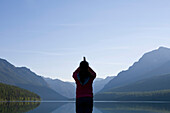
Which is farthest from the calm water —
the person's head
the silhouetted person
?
the person's head

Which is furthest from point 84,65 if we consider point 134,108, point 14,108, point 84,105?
point 134,108

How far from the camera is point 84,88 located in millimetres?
11812

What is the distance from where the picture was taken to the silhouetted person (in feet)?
38.0

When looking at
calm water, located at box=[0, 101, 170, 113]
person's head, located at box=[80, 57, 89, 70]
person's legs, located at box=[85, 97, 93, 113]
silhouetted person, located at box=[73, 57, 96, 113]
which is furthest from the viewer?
calm water, located at box=[0, 101, 170, 113]

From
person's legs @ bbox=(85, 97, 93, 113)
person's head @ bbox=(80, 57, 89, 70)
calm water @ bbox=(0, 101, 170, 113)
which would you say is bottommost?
calm water @ bbox=(0, 101, 170, 113)

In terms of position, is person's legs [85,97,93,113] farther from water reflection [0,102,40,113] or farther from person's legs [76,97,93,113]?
water reflection [0,102,40,113]

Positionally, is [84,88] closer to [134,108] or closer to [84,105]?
[84,105]

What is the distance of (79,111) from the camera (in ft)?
38.0

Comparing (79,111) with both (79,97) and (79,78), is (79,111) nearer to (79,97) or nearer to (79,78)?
(79,97)

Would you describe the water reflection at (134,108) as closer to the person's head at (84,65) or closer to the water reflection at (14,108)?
the water reflection at (14,108)

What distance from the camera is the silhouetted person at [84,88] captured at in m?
11.6

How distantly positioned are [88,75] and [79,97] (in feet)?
3.45

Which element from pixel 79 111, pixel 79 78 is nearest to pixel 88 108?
pixel 79 111

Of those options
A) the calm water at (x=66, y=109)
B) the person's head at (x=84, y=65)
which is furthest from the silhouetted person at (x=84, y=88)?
the calm water at (x=66, y=109)
